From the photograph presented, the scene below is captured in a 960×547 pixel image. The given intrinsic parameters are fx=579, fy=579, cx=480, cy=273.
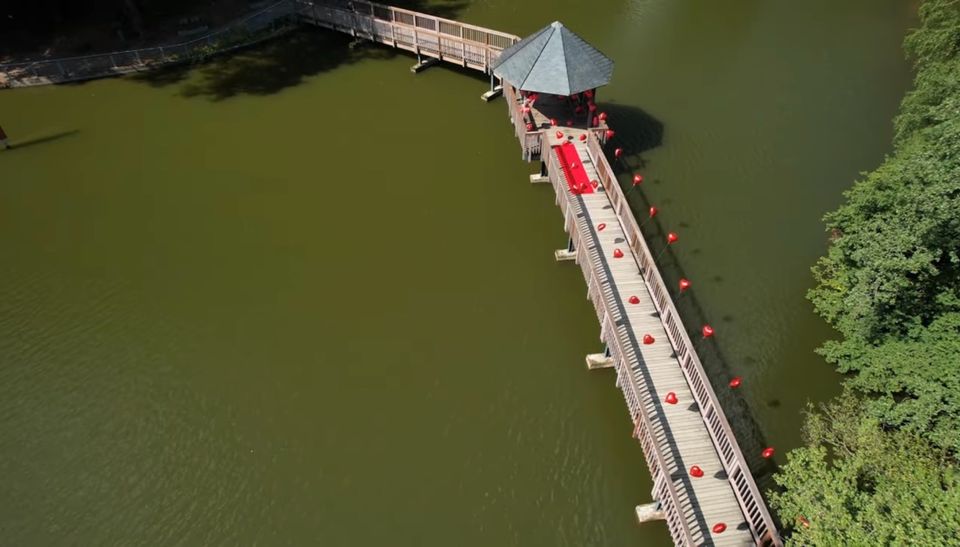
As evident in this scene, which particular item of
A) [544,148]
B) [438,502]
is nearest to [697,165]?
[544,148]

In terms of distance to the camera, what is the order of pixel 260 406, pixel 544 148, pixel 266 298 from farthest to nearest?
1. pixel 544 148
2. pixel 266 298
3. pixel 260 406

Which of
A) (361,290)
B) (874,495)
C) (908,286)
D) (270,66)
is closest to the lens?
(874,495)

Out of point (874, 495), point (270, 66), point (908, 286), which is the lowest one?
point (874, 495)

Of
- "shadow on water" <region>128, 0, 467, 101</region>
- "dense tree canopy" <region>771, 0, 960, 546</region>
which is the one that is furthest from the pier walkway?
"dense tree canopy" <region>771, 0, 960, 546</region>

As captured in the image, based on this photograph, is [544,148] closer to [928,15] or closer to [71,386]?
[928,15]

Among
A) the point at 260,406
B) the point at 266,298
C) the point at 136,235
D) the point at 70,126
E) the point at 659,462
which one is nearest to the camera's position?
the point at 659,462

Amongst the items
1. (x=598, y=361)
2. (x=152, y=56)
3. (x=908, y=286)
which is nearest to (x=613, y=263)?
(x=598, y=361)

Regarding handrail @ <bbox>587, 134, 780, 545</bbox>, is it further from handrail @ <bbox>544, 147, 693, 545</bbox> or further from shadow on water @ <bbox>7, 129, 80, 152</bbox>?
shadow on water @ <bbox>7, 129, 80, 152</bbox>

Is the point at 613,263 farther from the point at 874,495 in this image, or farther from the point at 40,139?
the point at 40,139
